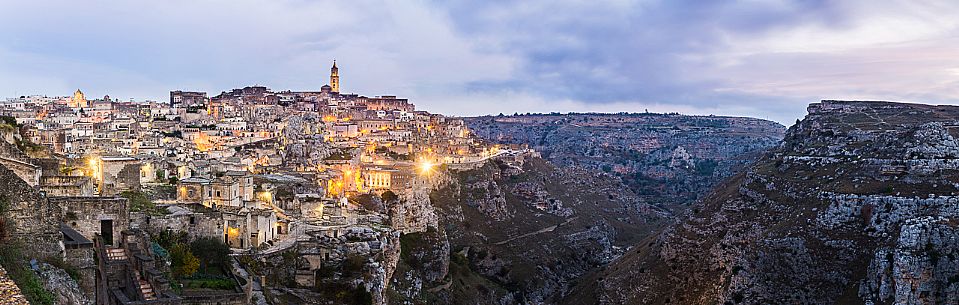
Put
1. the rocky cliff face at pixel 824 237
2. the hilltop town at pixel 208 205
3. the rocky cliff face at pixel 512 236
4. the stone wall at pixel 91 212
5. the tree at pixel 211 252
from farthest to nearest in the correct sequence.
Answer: the rocky cliff face at pixel 512 236, the rocky cliff face at pixel 824 237, the tree at pixel 211 252, the stone wall at pixel 91 212, the hilltop town at pixel 208 205

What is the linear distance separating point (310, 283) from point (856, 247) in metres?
30.3

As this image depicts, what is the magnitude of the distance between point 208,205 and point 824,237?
1366 inches

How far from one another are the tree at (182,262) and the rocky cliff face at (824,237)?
3081cm

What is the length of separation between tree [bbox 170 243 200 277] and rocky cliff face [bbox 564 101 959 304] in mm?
30811

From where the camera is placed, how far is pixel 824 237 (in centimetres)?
4528

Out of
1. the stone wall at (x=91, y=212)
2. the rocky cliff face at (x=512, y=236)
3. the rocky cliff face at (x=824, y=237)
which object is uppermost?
the stone wall at (x=91, y=212)

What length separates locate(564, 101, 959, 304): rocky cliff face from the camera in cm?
3684

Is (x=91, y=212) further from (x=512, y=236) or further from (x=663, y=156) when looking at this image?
(x=663, y=156)

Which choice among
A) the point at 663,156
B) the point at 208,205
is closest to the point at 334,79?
A: the point at 663,156

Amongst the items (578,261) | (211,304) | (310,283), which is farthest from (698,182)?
(211,304)

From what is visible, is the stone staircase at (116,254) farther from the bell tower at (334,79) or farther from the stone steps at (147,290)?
the bell tower at (334,79)

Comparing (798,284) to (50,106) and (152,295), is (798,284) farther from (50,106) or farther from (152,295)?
(50,106)

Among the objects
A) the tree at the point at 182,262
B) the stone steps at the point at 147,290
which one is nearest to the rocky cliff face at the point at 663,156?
the tree at the point at 182,262

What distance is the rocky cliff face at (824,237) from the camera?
121ft
